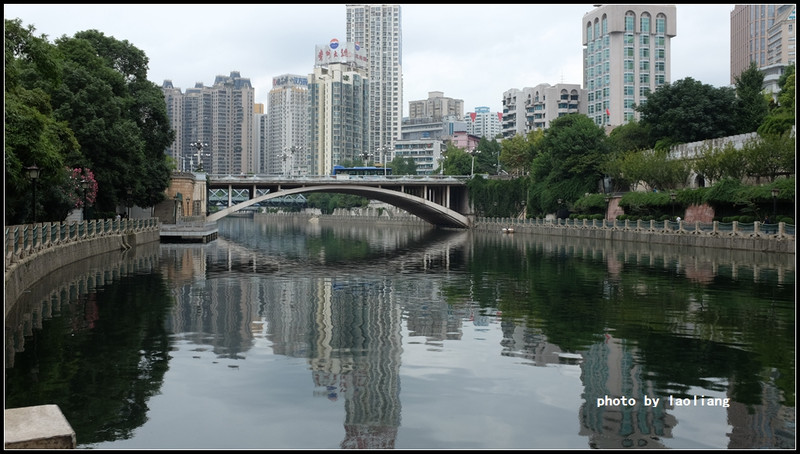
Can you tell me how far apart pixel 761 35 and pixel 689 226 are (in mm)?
125902

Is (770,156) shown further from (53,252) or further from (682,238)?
(53,252)

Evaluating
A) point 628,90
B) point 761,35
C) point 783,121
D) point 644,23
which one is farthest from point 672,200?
point 761,35

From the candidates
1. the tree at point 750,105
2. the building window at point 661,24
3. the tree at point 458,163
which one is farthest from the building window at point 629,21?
the tree at point 750,105

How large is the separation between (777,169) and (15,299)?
164ft

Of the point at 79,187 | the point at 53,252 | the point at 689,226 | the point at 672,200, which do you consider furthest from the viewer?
the point at 672,200

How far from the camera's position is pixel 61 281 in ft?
94.9

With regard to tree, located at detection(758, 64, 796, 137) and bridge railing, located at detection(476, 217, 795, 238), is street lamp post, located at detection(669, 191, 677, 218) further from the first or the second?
tree, located at detection(758, 64, 796, 137)

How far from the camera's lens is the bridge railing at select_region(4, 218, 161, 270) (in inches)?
950

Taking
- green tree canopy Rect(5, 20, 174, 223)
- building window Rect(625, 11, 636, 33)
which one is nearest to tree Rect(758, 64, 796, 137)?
green tree canopy Rect(5, 20, 174, 223)

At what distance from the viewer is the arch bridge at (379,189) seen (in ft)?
301

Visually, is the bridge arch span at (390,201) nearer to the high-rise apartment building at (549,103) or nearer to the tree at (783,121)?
the high-rise apartment building at (549,103)

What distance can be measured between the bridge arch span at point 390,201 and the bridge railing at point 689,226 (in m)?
18.2

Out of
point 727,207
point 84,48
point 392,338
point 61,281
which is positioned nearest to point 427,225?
point 727,207

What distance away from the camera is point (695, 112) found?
2948 inches
